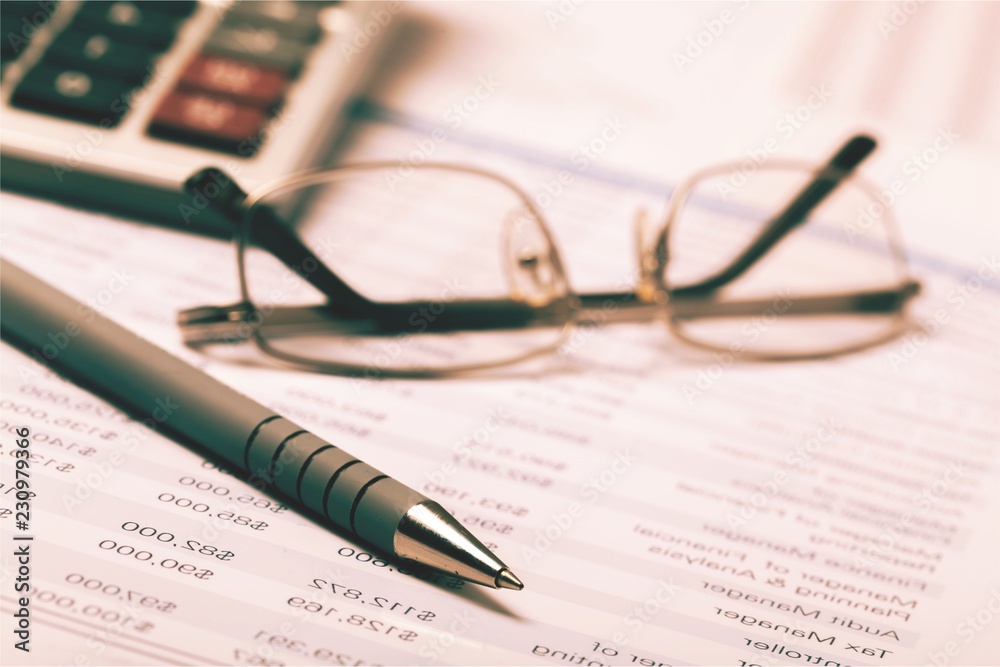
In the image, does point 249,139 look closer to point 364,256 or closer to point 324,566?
point 364,256

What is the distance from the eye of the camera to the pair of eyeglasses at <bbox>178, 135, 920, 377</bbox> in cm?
44

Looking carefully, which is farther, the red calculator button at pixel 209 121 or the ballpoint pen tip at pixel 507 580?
the red calculator button at pixel 209 121

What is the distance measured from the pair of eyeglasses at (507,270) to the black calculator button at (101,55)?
12 centimetres

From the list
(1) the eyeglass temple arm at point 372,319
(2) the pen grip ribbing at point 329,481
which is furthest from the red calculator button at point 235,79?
(2) the pen grip ribbing at point 329,481

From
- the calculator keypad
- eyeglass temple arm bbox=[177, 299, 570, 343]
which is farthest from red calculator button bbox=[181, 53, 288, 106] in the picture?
eyeglass temple arm bbox=[177, 299, 570, 343]

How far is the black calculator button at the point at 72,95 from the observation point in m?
0.48

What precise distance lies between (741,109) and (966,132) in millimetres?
162

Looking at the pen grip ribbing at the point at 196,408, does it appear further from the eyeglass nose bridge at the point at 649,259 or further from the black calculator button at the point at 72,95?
the eyeglass nose bridge at the point at 649,259

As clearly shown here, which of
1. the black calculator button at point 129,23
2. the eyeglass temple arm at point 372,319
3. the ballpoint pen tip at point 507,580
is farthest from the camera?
the black calculator button at point 129,23

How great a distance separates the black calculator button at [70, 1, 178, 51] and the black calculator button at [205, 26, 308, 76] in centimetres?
3

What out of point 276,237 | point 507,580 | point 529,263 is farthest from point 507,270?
point 507,580

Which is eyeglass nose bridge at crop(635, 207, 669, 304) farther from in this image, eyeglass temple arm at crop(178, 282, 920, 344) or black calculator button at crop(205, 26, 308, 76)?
black calculator button at crop(205, 26, 308, 76)

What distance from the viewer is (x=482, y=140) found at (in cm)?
58

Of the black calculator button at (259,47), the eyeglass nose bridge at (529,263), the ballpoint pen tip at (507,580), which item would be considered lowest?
the ballpoint pen tip at (507,580)
